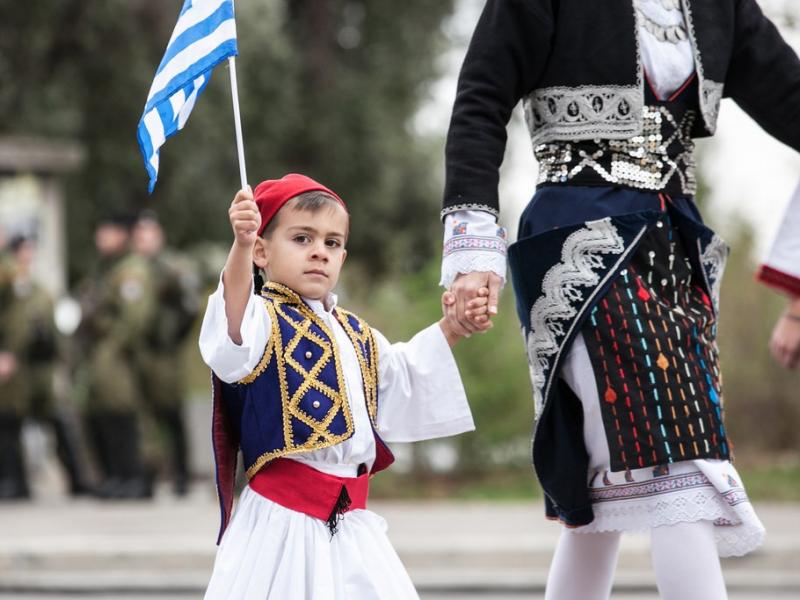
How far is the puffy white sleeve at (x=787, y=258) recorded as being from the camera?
12.8 feet


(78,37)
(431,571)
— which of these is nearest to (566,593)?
(431,571)

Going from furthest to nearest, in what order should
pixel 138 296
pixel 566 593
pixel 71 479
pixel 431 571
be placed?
1. pixel 71 479
2. pixel 138 296
3. pixel 431 571
4. pixel 566 593

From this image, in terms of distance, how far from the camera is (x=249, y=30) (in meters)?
19.2

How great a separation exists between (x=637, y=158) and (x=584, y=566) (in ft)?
3.29

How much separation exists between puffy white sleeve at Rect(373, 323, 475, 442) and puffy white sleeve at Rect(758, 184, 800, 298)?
2.82 feet

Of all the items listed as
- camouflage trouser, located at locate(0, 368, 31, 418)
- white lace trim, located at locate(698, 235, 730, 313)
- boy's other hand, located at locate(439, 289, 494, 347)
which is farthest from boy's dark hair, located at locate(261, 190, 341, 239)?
camouflage trouser, located at locate(0, 368, 31, 418)

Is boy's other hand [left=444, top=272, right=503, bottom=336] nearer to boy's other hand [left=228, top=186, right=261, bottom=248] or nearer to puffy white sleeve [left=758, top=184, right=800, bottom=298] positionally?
boy's other hand [left=228, top=186, right=261, bottom=248]

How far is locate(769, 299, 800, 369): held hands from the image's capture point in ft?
12.7

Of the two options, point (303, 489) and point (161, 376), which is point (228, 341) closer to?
point (303, 489)

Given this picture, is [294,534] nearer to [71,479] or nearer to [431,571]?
[431,571]

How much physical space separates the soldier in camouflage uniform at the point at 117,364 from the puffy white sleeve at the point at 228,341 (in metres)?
7.27

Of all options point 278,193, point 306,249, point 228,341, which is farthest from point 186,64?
point 228,341

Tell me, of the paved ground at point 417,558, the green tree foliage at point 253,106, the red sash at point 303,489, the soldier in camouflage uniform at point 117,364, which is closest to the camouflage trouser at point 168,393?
the soldier in camouflage uniform at point 117,364

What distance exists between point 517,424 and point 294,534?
25.4 feet
